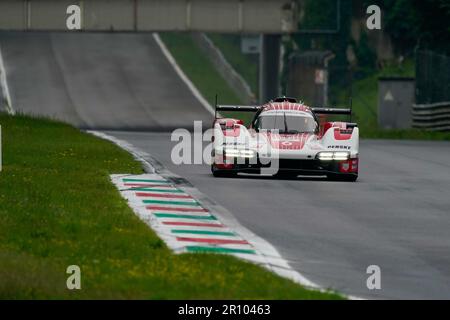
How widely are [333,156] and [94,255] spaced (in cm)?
1216

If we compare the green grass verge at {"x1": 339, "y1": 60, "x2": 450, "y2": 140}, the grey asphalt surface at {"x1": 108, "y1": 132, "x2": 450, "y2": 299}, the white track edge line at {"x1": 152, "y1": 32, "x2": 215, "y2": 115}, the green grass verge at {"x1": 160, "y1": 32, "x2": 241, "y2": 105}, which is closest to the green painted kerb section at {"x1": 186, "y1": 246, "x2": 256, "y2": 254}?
the grey asphalt surface at {"x1": 108, "y1": 132, "x2": 450, "y2": 299}

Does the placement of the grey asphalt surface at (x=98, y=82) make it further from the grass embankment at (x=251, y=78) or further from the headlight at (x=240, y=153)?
the headlight at (x=240, y=153)

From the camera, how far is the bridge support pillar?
72625 mm

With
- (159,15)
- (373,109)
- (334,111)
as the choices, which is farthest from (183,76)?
(334,111)

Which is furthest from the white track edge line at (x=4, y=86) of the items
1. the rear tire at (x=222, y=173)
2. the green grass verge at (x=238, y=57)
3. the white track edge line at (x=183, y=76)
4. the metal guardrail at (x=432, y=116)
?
the rear tire at (x=222, y=173)

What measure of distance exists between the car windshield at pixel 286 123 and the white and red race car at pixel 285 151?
0.06 meters

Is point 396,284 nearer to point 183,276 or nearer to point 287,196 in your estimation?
point 183,276

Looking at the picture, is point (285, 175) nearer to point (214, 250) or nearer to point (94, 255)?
point (214, 250)

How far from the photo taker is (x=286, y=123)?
28.3 m

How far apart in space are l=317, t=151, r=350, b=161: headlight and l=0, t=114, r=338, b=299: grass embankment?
→ 4106 millimetres

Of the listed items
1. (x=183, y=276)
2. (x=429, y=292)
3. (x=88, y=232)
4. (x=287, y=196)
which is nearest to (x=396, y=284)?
(x=429, y=292)

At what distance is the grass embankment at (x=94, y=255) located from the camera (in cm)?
1352

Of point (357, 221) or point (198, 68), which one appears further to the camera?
point (198, 68)

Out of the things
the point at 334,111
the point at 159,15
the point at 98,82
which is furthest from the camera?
the point at 98,82
